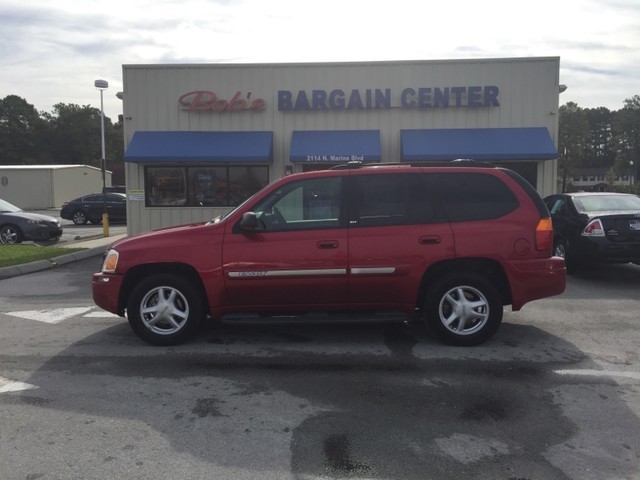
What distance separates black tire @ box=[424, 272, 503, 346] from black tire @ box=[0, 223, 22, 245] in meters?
14.8

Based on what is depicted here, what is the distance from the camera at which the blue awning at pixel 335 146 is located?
1536 cm

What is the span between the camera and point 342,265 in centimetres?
559

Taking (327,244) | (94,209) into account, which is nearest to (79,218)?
(94,209)

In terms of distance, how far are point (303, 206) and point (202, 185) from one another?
11.3m

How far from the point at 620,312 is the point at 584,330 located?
4.13 ft

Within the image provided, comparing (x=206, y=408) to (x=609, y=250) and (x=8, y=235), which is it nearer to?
(x=609, y=250)

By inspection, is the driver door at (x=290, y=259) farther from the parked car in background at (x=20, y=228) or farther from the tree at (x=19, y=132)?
the tree at (x=19, y=132)

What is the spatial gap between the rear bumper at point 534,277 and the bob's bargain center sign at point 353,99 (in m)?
11.1

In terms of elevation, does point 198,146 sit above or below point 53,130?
below

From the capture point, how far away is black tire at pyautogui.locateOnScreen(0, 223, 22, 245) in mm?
16562

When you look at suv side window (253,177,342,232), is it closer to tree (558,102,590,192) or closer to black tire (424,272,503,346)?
black tire (424,272,503,346)

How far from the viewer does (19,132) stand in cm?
7988

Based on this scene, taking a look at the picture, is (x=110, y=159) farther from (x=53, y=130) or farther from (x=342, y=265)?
(x=342, y=265)

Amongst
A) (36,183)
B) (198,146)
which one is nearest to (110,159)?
(36,183)
